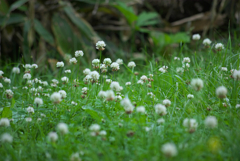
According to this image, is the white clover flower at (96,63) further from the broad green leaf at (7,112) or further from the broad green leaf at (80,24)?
the broad green leaf at (80,24)

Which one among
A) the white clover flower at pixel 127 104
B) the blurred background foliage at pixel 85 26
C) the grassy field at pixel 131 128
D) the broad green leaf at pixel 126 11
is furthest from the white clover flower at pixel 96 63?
the broad green leaf at pixel 126 11

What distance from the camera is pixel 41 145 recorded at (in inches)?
41.1

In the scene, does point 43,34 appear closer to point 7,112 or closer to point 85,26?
point 85,26

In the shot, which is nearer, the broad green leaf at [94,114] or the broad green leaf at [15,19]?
the broad green leaf at [94,114]

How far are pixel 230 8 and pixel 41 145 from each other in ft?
11.1

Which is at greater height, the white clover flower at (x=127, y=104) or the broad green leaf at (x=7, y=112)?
the white clover flower at (x=127, y=104)

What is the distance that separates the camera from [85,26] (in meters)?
3.31

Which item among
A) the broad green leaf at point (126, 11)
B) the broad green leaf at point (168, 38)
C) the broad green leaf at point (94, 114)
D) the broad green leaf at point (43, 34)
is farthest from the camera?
the broad green leaf at point (126, 11)

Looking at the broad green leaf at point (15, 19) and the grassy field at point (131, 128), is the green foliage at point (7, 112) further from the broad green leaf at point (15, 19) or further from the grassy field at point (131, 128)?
the broad green leaf at point (15, 19)

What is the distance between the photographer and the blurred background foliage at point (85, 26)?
122 inches

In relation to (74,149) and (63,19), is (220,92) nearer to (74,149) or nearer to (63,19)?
(74,149)

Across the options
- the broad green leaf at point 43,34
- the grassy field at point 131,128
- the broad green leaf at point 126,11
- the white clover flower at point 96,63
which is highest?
the broad green leaf at point 126,11

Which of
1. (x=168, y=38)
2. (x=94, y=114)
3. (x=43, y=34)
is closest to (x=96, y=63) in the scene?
(x=94, y=114)

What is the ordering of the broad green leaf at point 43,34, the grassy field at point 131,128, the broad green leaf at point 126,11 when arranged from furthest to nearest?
1. the broad green leaf at point 126,11
2. the broad green leaf at point 43,34
3. the grassy field at point 131,128
